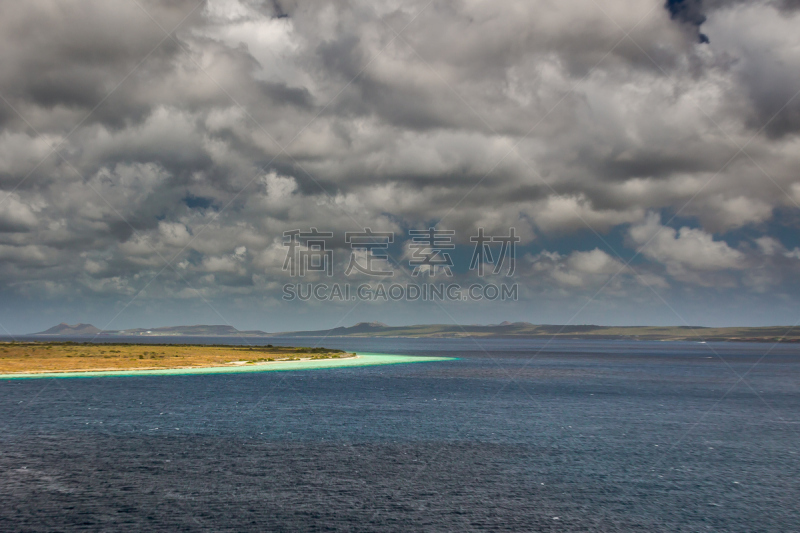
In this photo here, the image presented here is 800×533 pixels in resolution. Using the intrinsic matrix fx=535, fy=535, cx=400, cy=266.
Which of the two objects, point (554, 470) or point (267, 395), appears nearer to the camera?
point (554, 470)

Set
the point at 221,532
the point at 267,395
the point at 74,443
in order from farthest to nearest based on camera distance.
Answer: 1. the point at 267,395
2. the point at 74,443
3. the point at 221,532

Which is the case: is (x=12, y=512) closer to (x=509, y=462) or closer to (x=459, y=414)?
(x=509, y=462)

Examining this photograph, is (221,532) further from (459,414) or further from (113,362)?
(113,362)

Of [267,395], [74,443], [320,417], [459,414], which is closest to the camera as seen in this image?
[74,443]

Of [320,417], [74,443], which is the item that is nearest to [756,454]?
[320,417]

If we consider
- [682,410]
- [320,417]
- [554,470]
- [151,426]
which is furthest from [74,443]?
[682,410]

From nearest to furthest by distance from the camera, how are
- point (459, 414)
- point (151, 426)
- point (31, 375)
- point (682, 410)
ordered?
1. point (151, 426)
2. point (459, 414)
3. point (682, 410)
4. point (31, 375)
